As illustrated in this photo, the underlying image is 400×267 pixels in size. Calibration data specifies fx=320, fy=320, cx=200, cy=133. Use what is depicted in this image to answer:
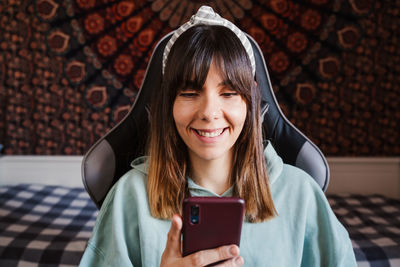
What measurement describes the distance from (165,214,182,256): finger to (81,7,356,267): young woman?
0.33 ft

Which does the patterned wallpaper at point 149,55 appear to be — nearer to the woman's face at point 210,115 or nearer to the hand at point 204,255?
the woman's face at point 210,115

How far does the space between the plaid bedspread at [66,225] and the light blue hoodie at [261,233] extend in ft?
1.83

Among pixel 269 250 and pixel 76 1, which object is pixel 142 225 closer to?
pixel 269 250

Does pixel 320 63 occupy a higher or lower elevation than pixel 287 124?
higher

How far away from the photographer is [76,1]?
1947 mm

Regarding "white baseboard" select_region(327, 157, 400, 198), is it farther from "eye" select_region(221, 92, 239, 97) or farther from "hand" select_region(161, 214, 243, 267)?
"hand" select_region(161, 214, 243, 267)

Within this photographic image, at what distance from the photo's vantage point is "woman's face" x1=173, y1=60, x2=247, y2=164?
2.23ft

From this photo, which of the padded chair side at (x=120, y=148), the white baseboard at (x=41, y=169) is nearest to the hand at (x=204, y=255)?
the padded chair side at (x=120, y=148)

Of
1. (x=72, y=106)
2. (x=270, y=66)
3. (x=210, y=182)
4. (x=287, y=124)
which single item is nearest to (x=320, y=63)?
(x=270, y=66)

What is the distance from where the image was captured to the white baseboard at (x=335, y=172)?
199 cm

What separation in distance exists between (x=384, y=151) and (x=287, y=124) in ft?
4.52

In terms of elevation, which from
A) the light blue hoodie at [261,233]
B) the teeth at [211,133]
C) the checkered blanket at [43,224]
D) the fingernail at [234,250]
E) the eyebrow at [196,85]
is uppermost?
the eyebrow at [196,85]

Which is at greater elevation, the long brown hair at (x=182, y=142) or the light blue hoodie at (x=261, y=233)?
the long brown hair at (x=182, y=142)

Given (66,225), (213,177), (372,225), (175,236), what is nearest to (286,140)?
(213,177)
